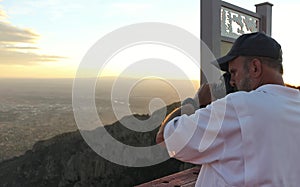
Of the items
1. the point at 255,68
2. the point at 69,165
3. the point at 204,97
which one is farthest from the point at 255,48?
the point at 69,165

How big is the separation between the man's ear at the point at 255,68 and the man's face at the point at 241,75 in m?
0.01

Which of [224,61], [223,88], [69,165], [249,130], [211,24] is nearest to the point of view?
[249,130]

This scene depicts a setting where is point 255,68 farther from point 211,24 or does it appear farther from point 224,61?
point 211,24

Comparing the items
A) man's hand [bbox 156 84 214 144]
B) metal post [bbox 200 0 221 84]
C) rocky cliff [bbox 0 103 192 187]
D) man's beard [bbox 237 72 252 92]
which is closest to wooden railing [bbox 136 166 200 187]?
rocky cliff [bbox 0 103 192 187]

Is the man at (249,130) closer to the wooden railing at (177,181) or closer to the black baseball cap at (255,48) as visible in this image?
the black baseball cap at (255,48)

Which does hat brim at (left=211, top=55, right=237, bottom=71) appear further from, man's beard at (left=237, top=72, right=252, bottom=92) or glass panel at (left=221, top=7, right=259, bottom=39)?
glass panel at (left=221, top=7, right=259, bottom=39)

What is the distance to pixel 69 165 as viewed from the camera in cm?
235

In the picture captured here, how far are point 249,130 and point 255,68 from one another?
176 mm

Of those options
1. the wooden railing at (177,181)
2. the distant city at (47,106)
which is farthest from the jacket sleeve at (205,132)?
the wooden railing at (177,181)

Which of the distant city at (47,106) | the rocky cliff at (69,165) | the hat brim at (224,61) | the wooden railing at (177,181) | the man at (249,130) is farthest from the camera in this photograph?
the rocky cliff at (69,165)

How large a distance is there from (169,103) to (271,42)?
0.91 meters

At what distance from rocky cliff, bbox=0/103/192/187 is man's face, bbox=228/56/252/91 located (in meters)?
1.03

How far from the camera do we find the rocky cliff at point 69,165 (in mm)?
2080

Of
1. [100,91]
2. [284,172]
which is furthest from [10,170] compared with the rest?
[284,172]
